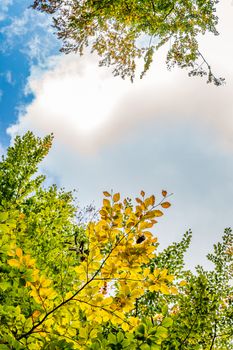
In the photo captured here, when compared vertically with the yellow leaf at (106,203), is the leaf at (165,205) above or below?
above

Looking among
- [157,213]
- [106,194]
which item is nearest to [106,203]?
[106,194]

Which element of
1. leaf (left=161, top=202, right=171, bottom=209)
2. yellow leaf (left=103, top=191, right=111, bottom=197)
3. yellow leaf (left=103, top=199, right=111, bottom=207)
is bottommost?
yellow leaf (left=103, top=199, right=111, bottom=207)

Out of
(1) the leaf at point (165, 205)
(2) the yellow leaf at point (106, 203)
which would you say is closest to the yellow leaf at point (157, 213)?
(1) the leaf at point (165, 205)

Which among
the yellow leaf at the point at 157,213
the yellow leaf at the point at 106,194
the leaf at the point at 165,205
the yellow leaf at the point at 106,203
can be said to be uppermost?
the leaf at the point at 165,205

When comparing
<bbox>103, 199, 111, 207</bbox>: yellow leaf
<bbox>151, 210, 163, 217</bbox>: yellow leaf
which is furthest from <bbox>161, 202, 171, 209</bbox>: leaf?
<bbox>103, 199, 111, 207</bbox>: yellow leaf

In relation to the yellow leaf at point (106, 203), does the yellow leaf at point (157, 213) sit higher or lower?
higher

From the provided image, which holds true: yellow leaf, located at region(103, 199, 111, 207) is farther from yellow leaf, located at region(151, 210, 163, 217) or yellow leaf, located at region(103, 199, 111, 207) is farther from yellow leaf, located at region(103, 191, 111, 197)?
yellow leaf, located at region(151, 210, 163, 217)

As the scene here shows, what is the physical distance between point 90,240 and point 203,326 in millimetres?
3650

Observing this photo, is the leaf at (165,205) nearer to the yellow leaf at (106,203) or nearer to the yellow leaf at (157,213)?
the yellow leaf at (157,213)

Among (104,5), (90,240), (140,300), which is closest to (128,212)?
(90,240)

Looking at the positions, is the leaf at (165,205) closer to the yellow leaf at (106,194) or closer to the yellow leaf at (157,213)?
the yellow leaf at (157,213)

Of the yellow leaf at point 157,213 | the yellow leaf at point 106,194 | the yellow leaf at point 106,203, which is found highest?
the yellow leaf at point 157,213

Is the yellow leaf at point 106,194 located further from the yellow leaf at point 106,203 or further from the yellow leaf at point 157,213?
the yellow leaf at point 157,213

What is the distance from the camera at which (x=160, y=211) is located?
1.87 m
